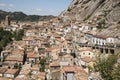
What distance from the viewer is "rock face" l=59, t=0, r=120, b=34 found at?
73.9 metres

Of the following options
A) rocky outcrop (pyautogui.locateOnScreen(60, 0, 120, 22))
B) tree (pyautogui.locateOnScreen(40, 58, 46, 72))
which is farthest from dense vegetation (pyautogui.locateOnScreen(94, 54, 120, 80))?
rocky outcrop (pyautogui.locateOnScreen(60, 0, 120, 22))

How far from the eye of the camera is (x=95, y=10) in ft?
291

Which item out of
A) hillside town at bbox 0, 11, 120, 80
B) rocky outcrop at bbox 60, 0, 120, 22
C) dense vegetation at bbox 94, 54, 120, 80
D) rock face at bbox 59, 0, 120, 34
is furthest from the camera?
rocky outcrop at bbox 60, 0, 120, 22

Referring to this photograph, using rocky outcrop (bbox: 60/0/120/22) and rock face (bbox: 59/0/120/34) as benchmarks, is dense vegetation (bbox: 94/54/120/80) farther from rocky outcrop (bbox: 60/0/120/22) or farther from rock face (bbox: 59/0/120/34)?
rocky outcrop (bbox: 60/0/120/22)

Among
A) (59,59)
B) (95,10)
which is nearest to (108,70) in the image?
(59,59)

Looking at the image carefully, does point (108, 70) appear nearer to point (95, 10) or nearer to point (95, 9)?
point (95, 10)

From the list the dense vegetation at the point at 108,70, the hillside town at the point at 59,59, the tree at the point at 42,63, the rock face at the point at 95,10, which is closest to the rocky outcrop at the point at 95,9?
the rock face at the point at 95,10

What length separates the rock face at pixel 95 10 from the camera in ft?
242

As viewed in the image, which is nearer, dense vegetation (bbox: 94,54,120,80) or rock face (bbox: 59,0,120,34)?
dense vegetation (bbox: 94,54,120,80)

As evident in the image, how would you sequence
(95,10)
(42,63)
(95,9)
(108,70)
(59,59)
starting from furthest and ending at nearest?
(95,9), (95,10), (42,63), (59,59), (108,70)

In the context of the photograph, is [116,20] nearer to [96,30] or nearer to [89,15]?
[96,30]

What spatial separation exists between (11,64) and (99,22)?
33481 millimetres

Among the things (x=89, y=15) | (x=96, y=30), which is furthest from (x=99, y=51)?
(x=89, y=15)

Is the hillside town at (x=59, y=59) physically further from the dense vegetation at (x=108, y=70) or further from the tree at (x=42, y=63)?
the dense vegetation at (x=108, y=70)
